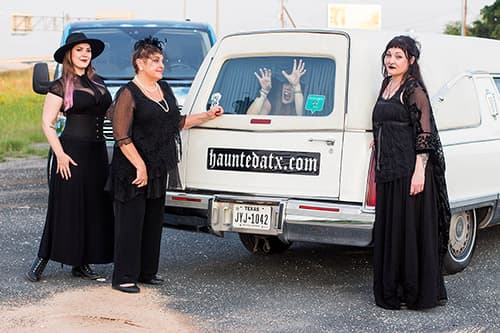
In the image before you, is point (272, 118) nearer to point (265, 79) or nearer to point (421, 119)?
point (265, 79)

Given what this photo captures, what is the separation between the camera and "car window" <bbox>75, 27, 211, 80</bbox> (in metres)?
11.2

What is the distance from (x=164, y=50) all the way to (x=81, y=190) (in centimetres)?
462

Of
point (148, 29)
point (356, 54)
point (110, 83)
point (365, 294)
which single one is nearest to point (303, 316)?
point (365, 294)

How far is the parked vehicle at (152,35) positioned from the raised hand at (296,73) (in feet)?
11.9

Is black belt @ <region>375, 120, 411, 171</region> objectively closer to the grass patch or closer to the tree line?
the grass patch

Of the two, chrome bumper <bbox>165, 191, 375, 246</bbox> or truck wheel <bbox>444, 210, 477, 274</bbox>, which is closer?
chrome bumper <bbox>165, 191, 375, 246</bbox>

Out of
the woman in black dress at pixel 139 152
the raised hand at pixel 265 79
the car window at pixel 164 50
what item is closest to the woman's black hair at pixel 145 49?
the woman in black dress at pixel 139 152

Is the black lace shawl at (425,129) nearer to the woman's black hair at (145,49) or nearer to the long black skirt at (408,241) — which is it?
the long black skirt at (408,241)

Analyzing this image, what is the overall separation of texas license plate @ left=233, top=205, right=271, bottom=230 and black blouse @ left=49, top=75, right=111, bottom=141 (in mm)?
1173

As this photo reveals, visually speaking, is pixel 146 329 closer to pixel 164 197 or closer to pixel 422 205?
pixel 164 197

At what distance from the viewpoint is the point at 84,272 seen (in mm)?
7465

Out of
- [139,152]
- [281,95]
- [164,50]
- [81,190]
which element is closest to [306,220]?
[281,95]

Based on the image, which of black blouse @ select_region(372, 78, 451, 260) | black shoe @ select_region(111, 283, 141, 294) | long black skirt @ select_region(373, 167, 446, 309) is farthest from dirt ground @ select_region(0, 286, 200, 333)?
black blouse @ select_region(372, 78, 451, 260)

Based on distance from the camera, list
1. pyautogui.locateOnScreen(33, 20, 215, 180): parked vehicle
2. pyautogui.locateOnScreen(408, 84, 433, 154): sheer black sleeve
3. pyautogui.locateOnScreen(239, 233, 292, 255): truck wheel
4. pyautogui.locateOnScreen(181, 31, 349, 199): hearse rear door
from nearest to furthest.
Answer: pyautogui.locateOnScreen(408, 84, 433, 154): sheer black sleeve
pyautogui.locateOnScreen(181, 31, 349, 199): hearse rear door
pyautogui.locateOnScreen(239, 233, 292, 255): truck wheel
pyautogui.locateOnScreen(33, 20, 215, 180): parked vehicle
